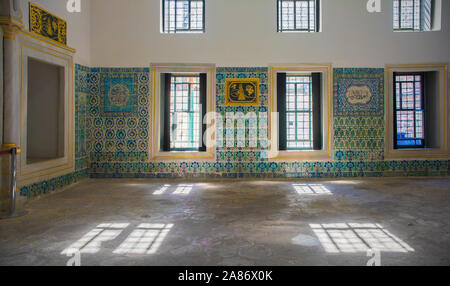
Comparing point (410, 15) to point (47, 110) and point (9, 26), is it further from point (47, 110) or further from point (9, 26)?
point (47, 110)

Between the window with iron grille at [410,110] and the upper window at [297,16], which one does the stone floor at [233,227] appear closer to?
the window with iron grille at [410,110]

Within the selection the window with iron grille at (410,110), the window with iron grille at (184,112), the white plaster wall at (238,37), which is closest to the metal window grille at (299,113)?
the white plaster wall at (238,37)

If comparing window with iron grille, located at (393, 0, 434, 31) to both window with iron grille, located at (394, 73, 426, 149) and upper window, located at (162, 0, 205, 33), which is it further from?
upper window, located at (162, 0, 205, 33)

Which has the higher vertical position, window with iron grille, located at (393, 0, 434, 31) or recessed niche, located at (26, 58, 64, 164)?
window with iron grille, located at (393, 0, 434, 31)

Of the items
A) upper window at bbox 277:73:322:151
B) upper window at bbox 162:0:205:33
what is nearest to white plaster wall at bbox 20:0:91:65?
upper window at bbox 162:0:205:33

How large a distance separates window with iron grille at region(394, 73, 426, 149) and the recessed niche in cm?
683

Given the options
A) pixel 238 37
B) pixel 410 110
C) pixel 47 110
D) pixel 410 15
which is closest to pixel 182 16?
pixel 238 37

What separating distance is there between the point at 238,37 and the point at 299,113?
228 centimetres

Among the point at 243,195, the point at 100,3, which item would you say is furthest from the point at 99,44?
the point at 243,195

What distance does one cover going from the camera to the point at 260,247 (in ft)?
9.29

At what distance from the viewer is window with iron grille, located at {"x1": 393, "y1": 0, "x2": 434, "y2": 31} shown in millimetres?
7078

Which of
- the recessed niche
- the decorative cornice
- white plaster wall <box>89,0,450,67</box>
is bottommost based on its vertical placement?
the recessed niche
